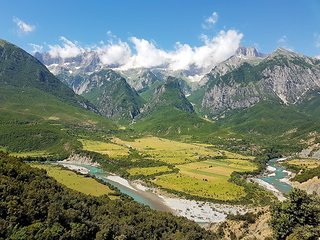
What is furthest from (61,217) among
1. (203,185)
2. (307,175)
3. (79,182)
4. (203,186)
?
(307,175)

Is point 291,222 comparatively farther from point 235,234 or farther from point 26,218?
point 26,218

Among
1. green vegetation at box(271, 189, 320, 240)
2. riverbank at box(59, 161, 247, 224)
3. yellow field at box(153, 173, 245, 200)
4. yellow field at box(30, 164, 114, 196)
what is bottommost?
yellow field at box(30, 164, 114, 196)

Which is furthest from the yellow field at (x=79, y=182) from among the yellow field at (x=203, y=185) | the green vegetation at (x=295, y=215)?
the green vegetation at (x=295, y=215)

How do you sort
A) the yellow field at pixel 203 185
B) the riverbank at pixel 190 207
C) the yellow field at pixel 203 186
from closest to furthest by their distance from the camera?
the riverbank at pixel 190 207 → the yellow field at pixel 203 186 → the yellow field at pixel 203 185

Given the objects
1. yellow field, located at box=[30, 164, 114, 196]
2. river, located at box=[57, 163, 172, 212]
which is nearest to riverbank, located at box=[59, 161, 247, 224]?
river, located at box=[57, 163, 172, 212]

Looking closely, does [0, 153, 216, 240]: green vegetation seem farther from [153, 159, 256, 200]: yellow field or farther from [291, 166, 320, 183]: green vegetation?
[291, 166, 320, 183]: green vegetation

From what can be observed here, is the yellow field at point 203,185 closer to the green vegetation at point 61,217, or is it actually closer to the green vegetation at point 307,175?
the green vegetation at point 307,175
